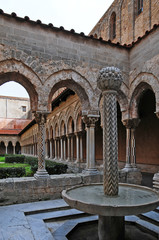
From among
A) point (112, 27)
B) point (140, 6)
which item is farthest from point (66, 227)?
point (112, 27)

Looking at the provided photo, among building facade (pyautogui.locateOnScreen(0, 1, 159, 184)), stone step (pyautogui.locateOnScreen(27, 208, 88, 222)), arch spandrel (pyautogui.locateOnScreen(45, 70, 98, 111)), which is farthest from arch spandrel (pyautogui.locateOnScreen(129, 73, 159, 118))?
stone step (pyautogui.locateOnScreen(27, 208, 88, 222))

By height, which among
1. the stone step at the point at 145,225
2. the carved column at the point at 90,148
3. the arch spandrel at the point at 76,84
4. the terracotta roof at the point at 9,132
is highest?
the arch spandrel at the point at 76,84

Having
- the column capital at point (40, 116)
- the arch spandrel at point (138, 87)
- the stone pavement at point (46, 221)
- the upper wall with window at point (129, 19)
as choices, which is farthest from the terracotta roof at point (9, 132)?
the stone pavement at point (46, 221)

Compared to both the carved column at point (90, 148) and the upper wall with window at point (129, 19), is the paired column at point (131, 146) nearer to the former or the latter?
the carved column at point (90, 148)

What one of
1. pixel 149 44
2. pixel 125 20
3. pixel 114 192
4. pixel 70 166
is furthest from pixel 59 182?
pixel 125 20

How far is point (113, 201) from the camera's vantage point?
9.38 feet

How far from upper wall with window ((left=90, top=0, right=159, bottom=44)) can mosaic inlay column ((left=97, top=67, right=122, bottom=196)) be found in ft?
25.8

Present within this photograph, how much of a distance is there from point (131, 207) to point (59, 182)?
11.5ft

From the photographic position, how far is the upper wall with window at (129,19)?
995cm

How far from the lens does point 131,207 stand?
256cm

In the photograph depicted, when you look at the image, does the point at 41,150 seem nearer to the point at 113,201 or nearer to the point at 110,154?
the point at 110,154

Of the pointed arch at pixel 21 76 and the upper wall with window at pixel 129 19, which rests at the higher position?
the upper wall with window at pixel 129 19

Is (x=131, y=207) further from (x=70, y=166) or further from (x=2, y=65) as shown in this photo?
(x=70, y=166)

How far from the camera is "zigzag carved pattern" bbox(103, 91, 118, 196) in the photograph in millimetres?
3090
